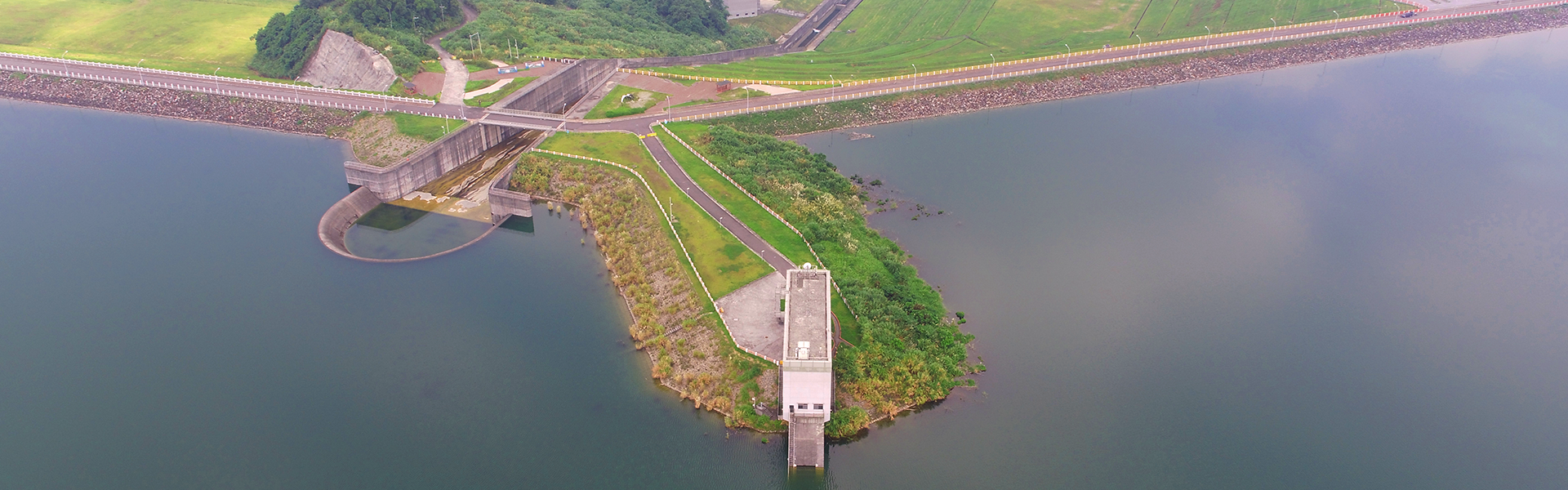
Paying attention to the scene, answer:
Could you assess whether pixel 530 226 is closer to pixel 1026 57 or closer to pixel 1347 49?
pixel 1026 57

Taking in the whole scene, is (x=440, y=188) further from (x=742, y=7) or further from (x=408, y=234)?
(x=742, y=7)

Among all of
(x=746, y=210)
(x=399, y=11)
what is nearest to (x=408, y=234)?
(x=746, y=210)

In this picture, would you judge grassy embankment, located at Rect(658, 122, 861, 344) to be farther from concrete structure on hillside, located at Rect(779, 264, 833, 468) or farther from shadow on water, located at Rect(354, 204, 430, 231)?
shadow on water, located at Rect(354, 204, 430, 231)

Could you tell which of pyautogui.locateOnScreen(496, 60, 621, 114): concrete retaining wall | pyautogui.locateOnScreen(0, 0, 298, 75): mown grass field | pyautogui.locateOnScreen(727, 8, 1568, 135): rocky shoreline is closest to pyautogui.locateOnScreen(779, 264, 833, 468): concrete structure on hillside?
pyautogui.locateOnScreen(727, 8, 1568, 135): rocky shoreline

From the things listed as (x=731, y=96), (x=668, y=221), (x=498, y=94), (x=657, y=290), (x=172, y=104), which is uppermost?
(x=498, y=94)

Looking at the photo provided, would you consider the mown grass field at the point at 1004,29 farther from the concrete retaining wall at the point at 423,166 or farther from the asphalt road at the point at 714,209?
the concrete retaining wall at the point at 423,166

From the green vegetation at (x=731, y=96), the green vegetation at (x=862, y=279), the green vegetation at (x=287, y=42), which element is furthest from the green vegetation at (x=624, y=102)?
the green vegetation at (x=287, y=42)

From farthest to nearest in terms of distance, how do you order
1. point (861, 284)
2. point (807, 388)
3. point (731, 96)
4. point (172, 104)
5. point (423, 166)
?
point (731, 96)
point (172, 104)
point (423, 166)
point (861, 284)
point (807, 388)
